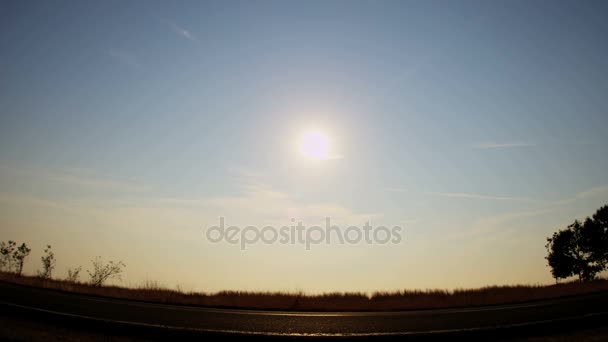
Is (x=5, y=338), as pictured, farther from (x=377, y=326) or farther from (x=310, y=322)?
(x=377, y=326)

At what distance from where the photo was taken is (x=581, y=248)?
39656 mm

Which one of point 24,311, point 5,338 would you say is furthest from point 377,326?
point 24,311

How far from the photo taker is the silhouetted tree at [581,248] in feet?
125

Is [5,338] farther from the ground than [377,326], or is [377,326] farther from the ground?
[5,338]

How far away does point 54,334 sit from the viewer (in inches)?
226

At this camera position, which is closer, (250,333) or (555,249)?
(250,333)

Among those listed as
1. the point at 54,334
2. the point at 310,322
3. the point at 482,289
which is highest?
the point at 54,334

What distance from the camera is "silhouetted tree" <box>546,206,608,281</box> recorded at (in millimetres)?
38000

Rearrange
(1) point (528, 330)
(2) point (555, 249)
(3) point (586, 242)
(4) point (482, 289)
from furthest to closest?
(2) point (555, 249)
(3) point (586, 242)
(4) point (482, 289)
(1) point (528, 330)

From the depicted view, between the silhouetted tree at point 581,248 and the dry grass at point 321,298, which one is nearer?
the dry grass at point 321,298

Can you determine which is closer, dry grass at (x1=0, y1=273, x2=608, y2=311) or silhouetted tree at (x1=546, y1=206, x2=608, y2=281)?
dry grass at (x1=0, y1=273, x2=608, y2=311)

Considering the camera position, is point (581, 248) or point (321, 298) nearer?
point (321, 298)

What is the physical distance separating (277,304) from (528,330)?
9.10 metres

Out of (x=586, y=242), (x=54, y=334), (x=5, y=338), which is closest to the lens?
(x=5, y=338)
